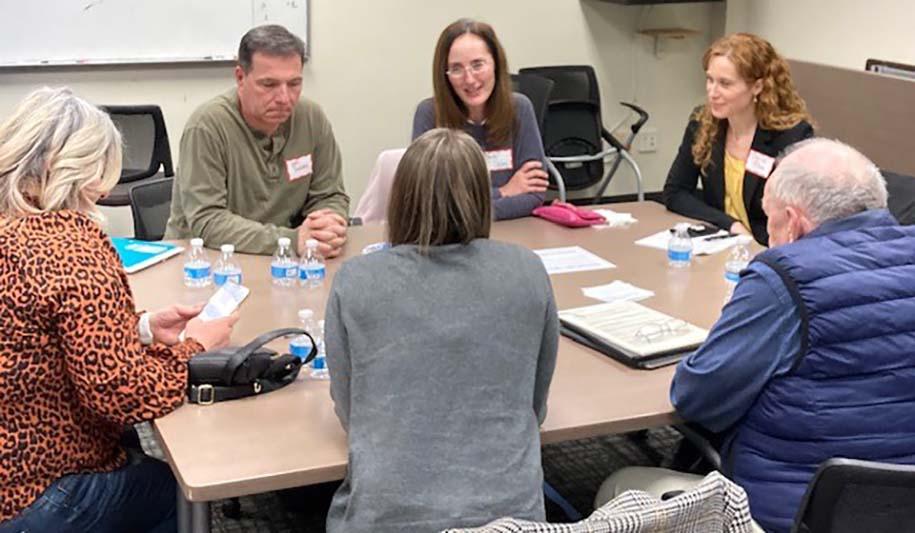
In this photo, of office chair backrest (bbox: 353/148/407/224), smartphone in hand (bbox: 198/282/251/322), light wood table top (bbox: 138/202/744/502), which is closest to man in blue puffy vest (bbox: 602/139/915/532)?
light wood table top (bbox: 138/202/744/502)

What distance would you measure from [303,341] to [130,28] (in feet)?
10.4

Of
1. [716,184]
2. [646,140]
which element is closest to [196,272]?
[716,184]

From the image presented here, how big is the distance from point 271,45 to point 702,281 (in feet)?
4.68

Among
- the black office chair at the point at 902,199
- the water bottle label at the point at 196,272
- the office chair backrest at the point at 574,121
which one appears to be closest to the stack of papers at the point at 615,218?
the black office chair at the point at 902,199

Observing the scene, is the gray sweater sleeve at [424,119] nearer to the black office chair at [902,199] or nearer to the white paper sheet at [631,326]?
the white paper sheet at [631,326]

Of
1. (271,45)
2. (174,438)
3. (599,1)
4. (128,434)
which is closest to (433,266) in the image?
(174,438)

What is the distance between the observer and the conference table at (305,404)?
1814 mm

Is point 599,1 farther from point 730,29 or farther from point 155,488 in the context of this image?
point 155,488

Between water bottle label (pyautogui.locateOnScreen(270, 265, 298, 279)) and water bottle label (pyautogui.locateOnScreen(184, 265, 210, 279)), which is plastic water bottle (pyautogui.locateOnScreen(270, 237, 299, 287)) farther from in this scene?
water bottle label (pyautogui.locateOnScreen(184, 265, 210, 279))

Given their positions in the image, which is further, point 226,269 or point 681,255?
point 681,255

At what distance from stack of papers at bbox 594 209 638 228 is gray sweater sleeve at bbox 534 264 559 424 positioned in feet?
5.06

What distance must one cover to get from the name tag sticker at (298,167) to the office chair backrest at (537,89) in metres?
2.01

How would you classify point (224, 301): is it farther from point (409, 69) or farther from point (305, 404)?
point (409, 69)

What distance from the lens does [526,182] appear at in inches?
139
